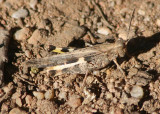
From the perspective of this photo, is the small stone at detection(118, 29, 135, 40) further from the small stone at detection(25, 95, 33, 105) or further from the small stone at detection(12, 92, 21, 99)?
the small stone at detection(12, 92, 21, 99)

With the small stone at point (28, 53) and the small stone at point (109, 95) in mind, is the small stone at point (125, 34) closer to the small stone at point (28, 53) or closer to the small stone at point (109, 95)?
the small stone at point (109, 95)

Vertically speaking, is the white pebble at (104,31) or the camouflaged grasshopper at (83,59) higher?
the white pebble at (104,31)

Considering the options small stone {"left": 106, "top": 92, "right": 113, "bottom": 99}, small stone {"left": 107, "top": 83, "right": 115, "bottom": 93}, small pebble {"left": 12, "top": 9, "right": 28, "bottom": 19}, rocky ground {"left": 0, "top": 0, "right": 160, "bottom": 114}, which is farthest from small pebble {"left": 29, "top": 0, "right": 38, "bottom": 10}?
small stone {"left": 106, "top": 92, "right": 113, "bottom": 99}

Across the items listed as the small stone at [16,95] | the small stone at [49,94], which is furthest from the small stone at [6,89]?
the small stone at [49,94]

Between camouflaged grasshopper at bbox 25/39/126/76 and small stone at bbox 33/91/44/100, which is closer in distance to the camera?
small stone at bbox 33/91/44/100

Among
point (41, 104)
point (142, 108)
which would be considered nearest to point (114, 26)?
point (142, 108)

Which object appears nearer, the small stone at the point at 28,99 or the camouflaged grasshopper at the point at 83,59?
the small stone at the point at 28,99

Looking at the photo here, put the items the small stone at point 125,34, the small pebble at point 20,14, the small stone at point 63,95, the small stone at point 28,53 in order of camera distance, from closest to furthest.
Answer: the small stone at point 63,95 → the small stone at point 28,53 → the small stone at point 125,34 → the small pebble at point 20,14

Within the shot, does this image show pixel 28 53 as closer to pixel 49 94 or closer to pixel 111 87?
pixel 49 94
